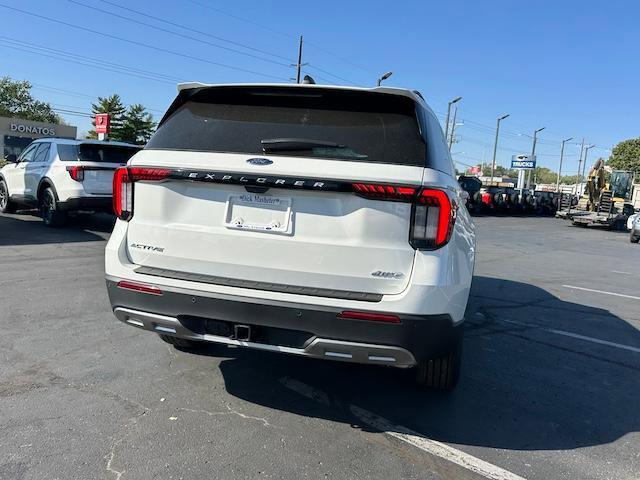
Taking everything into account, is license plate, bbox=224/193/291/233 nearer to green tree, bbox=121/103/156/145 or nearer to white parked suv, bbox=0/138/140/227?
white parked suv, bbox=0/138/140/227

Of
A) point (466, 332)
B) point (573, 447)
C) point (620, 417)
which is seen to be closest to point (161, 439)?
point (573, 447)

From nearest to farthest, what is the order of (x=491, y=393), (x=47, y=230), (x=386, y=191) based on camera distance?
(x=386, y=191), (x=491, y=393), (x=47, y=230)

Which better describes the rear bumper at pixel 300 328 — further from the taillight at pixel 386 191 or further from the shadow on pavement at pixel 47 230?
the shadow on pavement at pixel 47 230

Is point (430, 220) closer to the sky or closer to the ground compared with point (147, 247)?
closer to the sky

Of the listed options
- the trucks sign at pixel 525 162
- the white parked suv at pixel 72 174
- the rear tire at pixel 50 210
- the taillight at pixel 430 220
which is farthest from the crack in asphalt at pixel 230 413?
the trucks sign at pixel 525 162

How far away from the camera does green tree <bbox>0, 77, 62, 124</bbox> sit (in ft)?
256

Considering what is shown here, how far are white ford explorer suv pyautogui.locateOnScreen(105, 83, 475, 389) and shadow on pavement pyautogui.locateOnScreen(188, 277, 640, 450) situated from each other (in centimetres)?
68

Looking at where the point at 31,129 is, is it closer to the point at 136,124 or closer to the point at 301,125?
the point at 136,124

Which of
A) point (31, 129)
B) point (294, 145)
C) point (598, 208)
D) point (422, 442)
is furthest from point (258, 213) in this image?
point (31, 129)

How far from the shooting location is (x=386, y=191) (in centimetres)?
279

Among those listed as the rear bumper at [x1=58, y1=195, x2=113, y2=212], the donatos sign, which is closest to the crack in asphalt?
the rear bumper at [x1=58, y1=195, x2=113, y2=212]

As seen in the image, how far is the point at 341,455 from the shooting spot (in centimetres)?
291

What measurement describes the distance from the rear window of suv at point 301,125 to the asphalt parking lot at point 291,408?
63.8 inches

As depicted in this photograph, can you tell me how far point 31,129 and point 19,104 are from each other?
2574cm
